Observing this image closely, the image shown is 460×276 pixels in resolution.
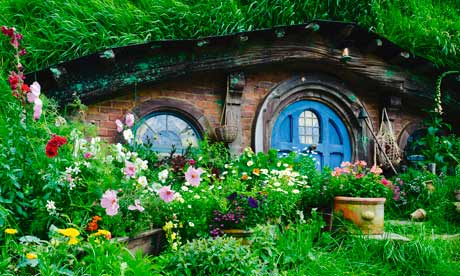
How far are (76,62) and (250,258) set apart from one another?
379 centimetres

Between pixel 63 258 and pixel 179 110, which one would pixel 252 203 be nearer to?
pixel 63 258

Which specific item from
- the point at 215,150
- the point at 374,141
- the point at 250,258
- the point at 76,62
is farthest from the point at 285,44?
the point at 250,258

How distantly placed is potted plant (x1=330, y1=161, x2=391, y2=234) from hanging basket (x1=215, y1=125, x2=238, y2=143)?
2085 mm

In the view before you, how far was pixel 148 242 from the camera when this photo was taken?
155 inches

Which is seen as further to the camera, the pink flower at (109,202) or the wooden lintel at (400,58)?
the wooden lintel at (400,58)

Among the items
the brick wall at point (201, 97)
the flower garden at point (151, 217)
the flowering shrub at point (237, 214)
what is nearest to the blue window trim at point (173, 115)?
the brick wall at point (201, 97)

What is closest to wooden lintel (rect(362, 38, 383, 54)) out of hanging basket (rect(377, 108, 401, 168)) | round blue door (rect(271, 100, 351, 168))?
round blue door (rect(271, 100, 351, 168))

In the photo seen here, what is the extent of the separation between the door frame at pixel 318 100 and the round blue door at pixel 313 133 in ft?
0.37

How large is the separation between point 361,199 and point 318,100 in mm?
3576

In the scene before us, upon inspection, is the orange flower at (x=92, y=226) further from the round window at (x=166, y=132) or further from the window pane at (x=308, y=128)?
the window pane at (x=308, y=128)

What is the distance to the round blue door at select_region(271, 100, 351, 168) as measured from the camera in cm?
799

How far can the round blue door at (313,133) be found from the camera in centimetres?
799

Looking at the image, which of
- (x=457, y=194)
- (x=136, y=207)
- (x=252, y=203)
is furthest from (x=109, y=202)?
(x=457, y=194)

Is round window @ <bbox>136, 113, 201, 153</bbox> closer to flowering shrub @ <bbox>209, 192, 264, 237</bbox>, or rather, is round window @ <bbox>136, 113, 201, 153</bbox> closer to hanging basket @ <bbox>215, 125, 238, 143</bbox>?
hanging basket @ <bbox>215, 125, 238, 143</bbox>
